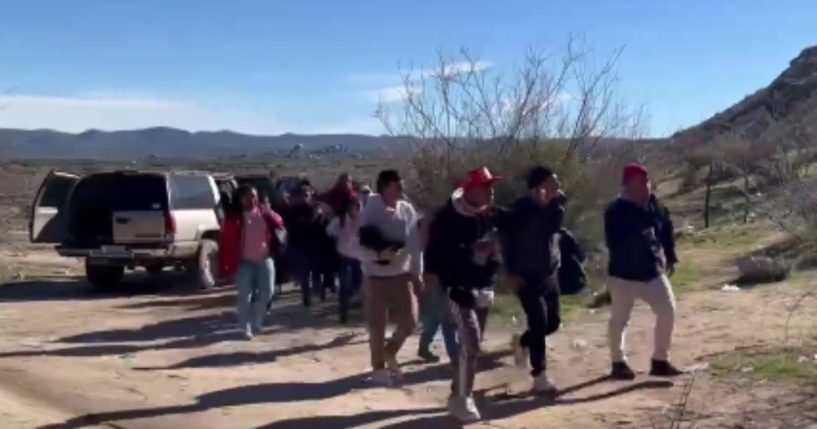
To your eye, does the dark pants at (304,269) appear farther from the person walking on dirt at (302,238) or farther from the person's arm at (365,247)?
the person's arm at (365,247)

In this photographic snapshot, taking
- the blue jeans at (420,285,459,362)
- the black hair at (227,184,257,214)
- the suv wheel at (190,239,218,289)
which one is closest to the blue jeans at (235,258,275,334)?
the black hair at (227,184,257,214)

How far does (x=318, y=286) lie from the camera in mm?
16109

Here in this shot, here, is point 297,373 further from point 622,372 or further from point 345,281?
point 345,281

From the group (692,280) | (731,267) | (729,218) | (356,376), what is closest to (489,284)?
(356,376)

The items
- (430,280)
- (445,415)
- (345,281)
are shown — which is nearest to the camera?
(445,415)

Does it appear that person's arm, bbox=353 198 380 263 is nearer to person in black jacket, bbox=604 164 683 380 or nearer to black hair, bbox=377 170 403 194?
black hair, bbox=377 170 403 194

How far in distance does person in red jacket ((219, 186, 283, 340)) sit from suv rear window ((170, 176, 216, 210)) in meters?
6.89

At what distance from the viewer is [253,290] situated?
12898mm

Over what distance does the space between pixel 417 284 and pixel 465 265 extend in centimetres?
121

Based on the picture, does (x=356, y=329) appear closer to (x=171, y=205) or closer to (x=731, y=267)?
(x=171, y=205)

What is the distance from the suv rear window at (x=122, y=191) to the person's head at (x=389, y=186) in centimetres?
986

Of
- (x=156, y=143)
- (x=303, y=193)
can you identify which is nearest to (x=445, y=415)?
(x=303, y=193)

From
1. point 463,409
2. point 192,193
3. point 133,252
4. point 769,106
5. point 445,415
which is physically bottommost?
point 445,415

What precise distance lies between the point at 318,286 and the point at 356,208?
3244 millimetres
